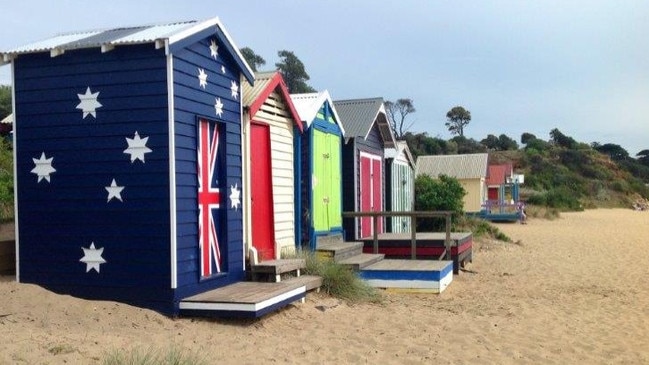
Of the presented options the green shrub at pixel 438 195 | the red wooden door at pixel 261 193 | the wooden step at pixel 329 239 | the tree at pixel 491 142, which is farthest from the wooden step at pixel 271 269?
the tree at pixel 491 142

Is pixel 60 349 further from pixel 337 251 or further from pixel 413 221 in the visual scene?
pixel 413 221

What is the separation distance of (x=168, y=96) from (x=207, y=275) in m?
2.27

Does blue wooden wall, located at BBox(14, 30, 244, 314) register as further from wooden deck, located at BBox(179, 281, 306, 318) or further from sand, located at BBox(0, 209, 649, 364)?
sand, located at BBox(0, 209, 649, 364)

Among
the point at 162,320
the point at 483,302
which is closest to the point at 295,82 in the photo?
the point at 483,302

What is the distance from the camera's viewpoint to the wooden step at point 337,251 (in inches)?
464

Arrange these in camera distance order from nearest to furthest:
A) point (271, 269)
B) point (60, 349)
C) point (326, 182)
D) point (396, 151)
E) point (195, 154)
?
point (60, 349) < point (195, 154) < point (271, 269) < point (326, 182) < point (396, 151)

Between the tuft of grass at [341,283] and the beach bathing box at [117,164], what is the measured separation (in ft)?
7.05

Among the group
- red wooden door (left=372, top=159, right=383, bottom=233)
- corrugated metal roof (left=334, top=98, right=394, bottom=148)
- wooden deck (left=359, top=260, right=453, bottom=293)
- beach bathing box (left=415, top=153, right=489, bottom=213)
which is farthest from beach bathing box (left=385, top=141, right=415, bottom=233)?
beach bathing box (left=415, top=153, right=489, bottom=213)

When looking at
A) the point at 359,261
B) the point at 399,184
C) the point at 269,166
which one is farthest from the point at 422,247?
the point at 269,166

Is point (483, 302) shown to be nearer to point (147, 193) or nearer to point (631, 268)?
point (147, 193)

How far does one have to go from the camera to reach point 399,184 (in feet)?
65.3

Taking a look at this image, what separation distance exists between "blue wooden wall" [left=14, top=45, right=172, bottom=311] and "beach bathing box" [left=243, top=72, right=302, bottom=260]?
2.13 meters

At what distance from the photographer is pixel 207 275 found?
8.23m

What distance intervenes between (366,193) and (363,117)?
6.00 ft
